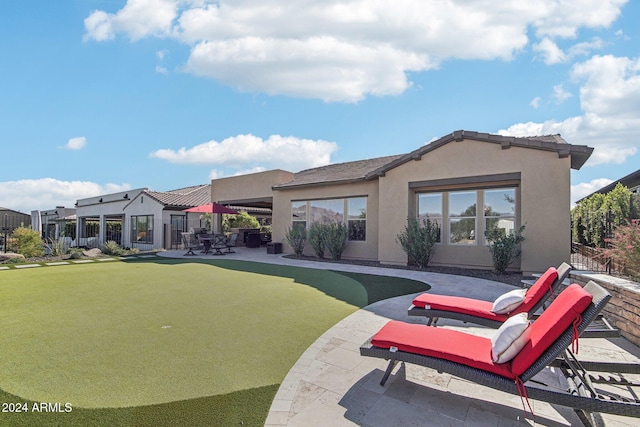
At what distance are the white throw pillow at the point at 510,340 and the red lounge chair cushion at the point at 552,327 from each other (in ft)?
0.18

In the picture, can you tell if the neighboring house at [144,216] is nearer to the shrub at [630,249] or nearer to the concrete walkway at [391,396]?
the concrete walkway at [391,396]

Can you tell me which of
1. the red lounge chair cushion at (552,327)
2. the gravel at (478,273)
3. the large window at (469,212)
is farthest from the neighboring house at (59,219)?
the red lounge chair cushion at (552,327)

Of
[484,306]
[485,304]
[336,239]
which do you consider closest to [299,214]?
[336,239]

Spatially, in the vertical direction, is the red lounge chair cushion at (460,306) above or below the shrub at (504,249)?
below

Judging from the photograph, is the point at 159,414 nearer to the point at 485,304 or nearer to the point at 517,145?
the point at 485,304

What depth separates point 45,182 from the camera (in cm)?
2778

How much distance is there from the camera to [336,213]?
49.6 feet

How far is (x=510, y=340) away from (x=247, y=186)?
1834 centimetres

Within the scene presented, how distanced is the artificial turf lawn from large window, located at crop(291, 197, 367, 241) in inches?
211

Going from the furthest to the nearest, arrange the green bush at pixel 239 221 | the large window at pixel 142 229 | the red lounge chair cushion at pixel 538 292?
the green bush at pixel 239 221, the large window at pixel 142 229, the red lounge chair cushion at pixel 538 292

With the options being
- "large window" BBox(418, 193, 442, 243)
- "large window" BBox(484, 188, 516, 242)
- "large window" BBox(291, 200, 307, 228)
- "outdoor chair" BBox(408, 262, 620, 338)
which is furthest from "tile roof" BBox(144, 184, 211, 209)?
"outdoor chair" BBox(408, 262, 620, 338)

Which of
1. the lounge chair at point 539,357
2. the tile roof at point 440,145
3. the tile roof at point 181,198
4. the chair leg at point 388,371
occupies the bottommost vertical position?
the chair leg at point 388,371

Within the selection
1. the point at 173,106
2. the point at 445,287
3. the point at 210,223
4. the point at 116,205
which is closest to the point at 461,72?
the point at 445,287

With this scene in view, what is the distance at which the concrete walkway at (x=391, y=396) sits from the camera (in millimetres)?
2715
